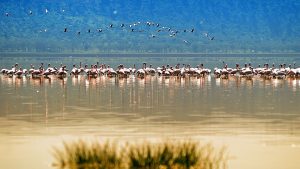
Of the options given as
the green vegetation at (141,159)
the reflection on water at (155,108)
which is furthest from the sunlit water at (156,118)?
the green vegetation at (141,159)

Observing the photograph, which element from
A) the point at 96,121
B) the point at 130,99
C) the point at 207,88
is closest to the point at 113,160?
the point at 96,121

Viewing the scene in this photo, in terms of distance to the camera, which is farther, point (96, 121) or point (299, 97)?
point (299, 97)

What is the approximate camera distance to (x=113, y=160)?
47.0 feet

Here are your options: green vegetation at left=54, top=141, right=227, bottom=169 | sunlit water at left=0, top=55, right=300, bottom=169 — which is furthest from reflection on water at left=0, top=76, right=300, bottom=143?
green vegetation at left=54, top=141, right=227, bottom=169

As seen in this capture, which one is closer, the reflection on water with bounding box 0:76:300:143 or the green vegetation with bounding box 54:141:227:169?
the green vegetation with bounding box 54:141:227:169

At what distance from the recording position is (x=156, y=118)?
1048 inches

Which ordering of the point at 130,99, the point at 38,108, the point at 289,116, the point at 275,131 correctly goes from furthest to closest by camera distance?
the point at 130,99
the point at 38,108
the point at 289,116
the point at 275,131

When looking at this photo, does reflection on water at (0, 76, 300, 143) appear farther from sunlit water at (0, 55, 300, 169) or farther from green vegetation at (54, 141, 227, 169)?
green vegetation at (54, 141, 227, 169)

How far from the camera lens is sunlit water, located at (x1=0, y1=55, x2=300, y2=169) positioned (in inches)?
745

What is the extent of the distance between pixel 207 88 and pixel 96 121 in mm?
16785

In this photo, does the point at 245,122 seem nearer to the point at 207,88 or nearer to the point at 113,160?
the point at 113,160

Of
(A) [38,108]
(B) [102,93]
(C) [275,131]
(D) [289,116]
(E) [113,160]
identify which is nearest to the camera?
(E) [113,160]

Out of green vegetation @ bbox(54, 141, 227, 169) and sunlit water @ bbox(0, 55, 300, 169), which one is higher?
green vegetation @ bbox(54, 141, 227, 169)

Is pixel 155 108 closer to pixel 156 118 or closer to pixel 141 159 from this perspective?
pixel 156 118
